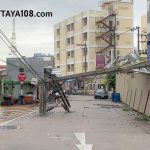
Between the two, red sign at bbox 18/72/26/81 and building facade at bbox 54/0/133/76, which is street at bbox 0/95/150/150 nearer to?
red sign at bbox 18/72/26/81

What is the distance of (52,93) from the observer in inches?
1463

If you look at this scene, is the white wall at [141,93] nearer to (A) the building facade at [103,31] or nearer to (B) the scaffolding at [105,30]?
(A) the building facade at [103,31]

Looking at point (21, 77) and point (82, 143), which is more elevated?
point (21, 77)

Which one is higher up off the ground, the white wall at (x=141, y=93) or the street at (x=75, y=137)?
the white wall at (x=141, y=93)

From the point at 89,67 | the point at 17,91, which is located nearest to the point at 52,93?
the point at 17,91

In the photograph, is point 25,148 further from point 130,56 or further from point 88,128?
point 130,56

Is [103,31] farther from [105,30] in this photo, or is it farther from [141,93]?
[141,93]

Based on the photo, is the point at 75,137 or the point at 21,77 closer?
the point at 75,137

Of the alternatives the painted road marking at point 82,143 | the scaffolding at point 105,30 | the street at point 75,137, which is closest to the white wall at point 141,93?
the street at point 75,137

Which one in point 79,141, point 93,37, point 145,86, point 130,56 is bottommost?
point 79,141

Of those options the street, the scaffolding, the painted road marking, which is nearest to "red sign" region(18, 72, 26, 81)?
the street

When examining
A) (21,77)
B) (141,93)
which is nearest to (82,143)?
(141,93)

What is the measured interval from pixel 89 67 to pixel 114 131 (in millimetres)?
65088

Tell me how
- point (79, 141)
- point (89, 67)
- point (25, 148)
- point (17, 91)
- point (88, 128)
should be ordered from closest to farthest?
point (25, 148), point (79, 141), point (88, 128), point (17, 91), point (89, 67)
